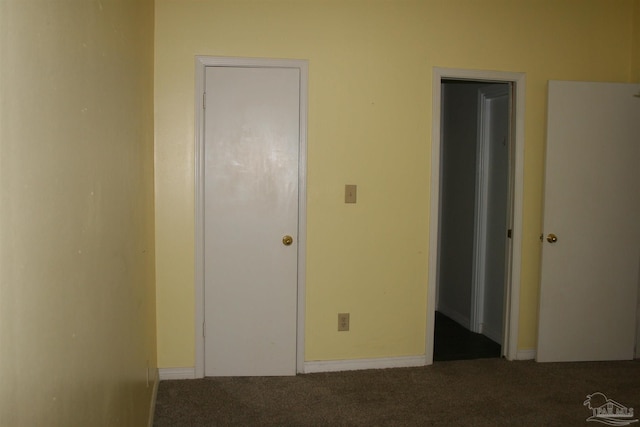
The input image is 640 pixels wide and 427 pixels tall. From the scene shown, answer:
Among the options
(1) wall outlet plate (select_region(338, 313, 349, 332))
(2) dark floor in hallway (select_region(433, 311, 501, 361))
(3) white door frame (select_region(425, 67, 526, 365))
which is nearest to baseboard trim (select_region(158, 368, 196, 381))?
(1) wall outlet plate (select_region(338, 313, 349, 332))

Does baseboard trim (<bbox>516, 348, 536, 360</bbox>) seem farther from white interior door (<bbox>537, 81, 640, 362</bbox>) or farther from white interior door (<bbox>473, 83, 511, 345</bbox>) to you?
white interior door (<bbox>473, 83, 511, 345</bbox>)

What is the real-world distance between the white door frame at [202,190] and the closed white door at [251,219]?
0.03m

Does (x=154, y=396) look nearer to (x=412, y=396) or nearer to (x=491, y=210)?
(x=412, y=396)

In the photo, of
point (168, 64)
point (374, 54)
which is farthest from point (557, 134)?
point (168, 64)

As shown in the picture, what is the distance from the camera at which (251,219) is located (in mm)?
3309

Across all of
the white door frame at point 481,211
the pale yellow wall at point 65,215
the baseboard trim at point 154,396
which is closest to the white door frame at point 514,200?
the white door frame at point 481,211

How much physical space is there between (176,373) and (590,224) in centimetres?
291

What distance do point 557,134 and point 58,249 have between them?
3.33m

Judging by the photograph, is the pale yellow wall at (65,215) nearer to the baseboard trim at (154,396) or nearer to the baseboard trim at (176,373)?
the baseboard trim at (154,396)

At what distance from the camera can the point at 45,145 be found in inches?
35.4

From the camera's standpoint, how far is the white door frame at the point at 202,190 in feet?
10.6

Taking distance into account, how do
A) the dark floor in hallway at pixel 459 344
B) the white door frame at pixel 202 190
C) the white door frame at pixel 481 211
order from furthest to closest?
1. the white door frame at pixel 481 211
2. the dark floor in hallway at pixel 459 344
3. the white door frame at pixel 202 190

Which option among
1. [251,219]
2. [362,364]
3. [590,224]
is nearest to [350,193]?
[251,219]

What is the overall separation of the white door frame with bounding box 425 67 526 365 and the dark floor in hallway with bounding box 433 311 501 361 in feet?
0.71
